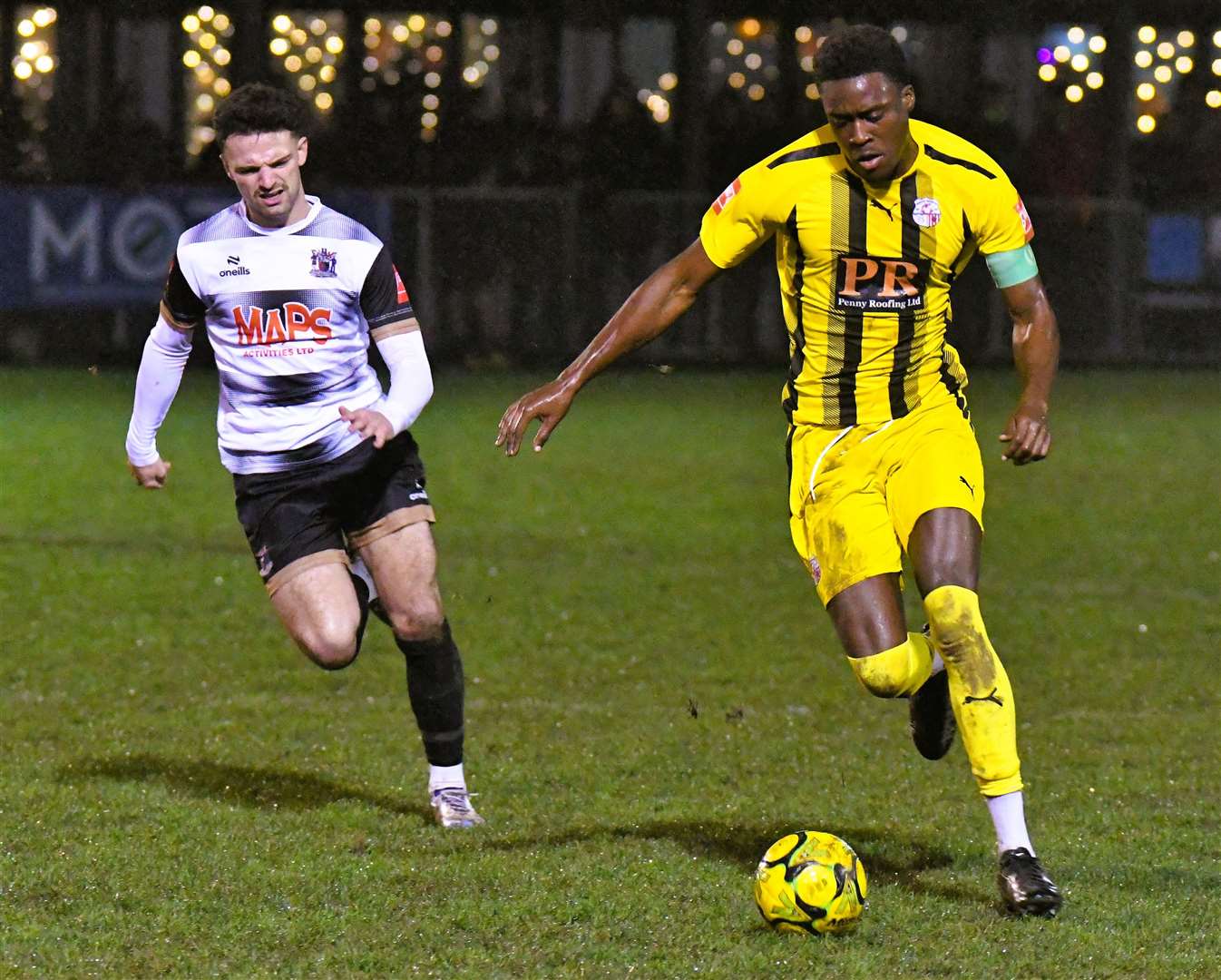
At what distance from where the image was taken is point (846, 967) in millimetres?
4555

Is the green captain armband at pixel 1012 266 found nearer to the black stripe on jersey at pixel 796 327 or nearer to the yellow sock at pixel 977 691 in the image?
the black stripe on jersey at pixel 796 327

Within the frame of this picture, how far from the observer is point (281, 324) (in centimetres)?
→ 590

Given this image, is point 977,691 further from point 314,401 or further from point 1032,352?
point 314,401

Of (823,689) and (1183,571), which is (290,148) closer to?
(823,689)

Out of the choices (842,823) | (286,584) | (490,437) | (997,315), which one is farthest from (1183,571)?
(997,315)

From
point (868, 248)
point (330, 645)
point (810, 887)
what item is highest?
point (868, 248)

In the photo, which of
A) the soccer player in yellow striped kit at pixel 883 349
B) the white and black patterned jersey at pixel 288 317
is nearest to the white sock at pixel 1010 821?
the soccer player in yellow striped kit at pixel 883 349

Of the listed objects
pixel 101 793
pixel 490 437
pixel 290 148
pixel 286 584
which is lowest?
pixel 490 437

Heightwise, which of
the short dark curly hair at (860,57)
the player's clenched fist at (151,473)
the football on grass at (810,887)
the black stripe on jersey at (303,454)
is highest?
the short dark curly hair at (860,57)

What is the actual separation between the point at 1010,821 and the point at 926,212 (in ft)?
5.37

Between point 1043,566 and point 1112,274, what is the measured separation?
15.1 m

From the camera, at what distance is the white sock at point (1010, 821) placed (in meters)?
5.02

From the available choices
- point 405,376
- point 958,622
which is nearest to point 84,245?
point 405,376

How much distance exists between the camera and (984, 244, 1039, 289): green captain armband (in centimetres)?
537
